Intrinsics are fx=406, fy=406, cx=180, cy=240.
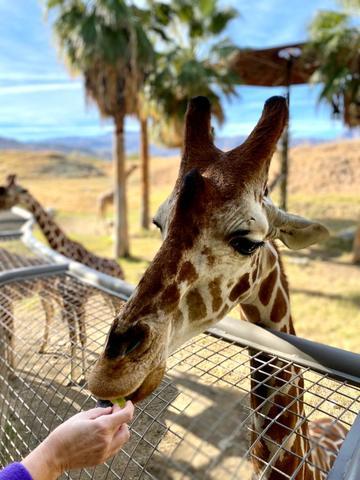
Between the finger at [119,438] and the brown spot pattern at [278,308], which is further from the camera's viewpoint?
the brown spot pattern at [278,308]

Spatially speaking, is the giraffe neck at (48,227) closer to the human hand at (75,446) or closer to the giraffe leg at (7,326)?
the giraffe leg at (7,326)

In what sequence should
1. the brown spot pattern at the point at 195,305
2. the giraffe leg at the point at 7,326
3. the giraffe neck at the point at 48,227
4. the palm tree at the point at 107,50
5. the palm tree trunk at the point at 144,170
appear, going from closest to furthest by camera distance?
1. the brown spot pattern at the point at 195,305
2. the giraffe leg at the point at 7,326
3. the giraffe neck at the point at 48,227
4. the palm tree at the point at 107,50
5. the palm tree trunk at the point at 144,170

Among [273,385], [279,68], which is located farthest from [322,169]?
[273,385]

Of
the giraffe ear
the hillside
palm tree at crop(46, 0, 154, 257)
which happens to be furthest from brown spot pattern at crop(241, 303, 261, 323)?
the hillside

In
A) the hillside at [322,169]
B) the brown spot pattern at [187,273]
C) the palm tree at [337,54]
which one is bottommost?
the hillside at [322,169]

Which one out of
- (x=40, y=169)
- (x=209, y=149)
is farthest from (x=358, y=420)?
(x=40, y=169)

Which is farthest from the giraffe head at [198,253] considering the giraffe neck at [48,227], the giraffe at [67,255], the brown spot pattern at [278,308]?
the giraffe neck at [48,227]

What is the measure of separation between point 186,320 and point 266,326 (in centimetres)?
60

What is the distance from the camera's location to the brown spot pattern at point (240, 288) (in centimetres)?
158

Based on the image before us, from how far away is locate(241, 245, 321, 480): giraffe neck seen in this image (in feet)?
5.26

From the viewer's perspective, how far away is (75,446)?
3.51 feet

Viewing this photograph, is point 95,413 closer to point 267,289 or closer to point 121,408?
point 121,408

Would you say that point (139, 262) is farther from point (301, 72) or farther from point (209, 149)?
point (209, 149)

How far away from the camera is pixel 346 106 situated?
995cm
